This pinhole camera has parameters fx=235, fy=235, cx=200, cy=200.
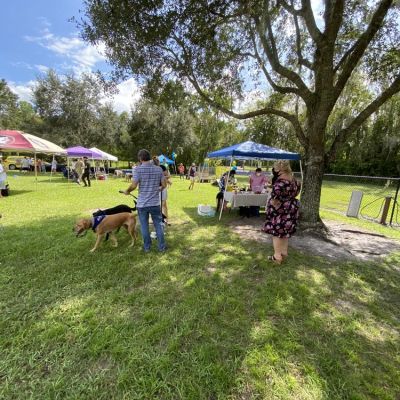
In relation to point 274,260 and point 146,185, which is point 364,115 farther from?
point 146,185

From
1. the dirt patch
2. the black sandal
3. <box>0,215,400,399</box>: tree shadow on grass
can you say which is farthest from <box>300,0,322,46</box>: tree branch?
<box>0,215,400,399</box>: tree shadow on grass

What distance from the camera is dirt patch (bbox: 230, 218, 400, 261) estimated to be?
4859 mm

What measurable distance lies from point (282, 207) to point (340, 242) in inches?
106

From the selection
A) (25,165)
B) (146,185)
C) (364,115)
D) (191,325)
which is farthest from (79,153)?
(191,325)

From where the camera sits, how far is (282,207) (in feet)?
12.8

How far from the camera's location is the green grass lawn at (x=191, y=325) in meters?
1.85

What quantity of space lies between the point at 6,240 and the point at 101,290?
2940 mm

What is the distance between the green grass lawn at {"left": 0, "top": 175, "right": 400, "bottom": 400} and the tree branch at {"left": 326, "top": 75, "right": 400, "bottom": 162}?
9.19ft

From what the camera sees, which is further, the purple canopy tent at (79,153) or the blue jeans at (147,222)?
the purple canopy tent at (79,153)

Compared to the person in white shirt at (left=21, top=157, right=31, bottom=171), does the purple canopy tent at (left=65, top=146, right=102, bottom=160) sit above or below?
above

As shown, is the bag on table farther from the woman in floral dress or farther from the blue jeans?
the woman in floral dress

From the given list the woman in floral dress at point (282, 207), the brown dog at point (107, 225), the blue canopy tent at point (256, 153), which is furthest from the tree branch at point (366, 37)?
the brown dog at point (107, 225)

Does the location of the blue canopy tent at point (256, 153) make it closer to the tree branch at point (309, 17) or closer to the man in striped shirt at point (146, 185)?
the tree branch at point (309, 17)

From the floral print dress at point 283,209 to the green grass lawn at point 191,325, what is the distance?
0.64 m
